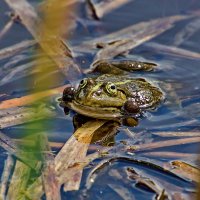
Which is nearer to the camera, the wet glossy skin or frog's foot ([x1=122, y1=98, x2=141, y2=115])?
the wet glossy skin

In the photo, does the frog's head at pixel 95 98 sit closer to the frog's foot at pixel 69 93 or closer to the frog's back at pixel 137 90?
the frog's foot at pixel 69 93

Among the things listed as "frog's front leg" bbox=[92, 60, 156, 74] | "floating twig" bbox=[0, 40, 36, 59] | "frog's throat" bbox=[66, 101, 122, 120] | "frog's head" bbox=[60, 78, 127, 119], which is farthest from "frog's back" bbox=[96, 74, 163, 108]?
"floating twig" bbox=[0, 40, 36, 59]

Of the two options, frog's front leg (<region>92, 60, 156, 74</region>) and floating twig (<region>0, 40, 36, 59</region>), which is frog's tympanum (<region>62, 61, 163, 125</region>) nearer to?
frog's front leg (<region>92, 60, 156, 74</region>)

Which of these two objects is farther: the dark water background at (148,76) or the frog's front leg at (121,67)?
the frog's front leg at (121,67)

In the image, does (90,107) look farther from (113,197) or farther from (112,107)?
(113,197)

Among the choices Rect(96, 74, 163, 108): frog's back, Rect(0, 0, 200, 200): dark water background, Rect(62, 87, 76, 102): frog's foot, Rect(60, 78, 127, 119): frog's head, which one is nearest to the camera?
Rect(0, 0, 200, 200): dark water background

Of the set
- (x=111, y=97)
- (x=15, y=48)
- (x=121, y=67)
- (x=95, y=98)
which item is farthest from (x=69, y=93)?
(x=15, y=48)

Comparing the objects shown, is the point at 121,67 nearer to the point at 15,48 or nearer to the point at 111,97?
the point at 111,97

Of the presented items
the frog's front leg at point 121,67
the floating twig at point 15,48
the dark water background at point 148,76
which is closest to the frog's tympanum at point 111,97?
the dark water background at point 148,76

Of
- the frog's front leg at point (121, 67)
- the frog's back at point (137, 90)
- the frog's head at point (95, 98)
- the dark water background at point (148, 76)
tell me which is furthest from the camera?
the frog's front leg at point (121, 67)
